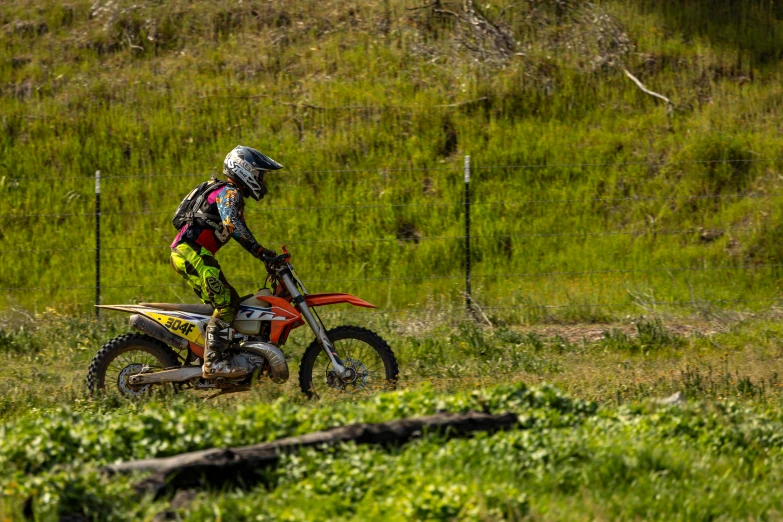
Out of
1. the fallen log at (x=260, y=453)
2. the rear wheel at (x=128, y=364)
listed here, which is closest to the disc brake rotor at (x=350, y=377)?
the rear wheel at (x=128, y=364)

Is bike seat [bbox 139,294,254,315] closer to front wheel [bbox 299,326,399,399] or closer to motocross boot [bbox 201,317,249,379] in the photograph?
motocross boot [bbox 201,317,249,379]

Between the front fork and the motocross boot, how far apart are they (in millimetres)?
599

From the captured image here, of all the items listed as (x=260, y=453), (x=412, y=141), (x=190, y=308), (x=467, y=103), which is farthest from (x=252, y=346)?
(x=467, y=103)

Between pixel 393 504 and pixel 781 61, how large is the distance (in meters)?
15.1

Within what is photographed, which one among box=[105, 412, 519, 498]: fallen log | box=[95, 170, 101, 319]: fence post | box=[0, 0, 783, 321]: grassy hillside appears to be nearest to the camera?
box=[105, 412, 519, 498]: fallen log

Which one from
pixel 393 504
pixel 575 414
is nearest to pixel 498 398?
pixel 575 414

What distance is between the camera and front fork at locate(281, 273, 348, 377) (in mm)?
8969

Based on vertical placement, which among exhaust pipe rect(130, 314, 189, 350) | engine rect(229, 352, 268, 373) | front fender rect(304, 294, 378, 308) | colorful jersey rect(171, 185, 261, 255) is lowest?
engine rect(229, 352, 268, 373)

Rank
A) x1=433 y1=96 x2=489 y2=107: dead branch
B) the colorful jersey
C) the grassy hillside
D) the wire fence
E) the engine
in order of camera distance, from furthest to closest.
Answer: x1=433 y1=96 x2=489 y2=107: dead branch, the grassy hillside, the wire fence, the engine, the colorful jersey

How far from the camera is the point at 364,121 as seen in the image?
55.4 feet

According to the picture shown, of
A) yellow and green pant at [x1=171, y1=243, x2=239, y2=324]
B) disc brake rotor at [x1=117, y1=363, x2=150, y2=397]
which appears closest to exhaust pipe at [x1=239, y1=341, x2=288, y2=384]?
yellow and green pant at [x1=171, y1=243, x2=239, y2=324]

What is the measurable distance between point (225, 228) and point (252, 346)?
99 cm

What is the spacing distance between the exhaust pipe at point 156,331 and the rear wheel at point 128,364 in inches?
4.5

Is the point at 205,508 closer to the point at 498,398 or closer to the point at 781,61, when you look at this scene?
the point at 498,398
